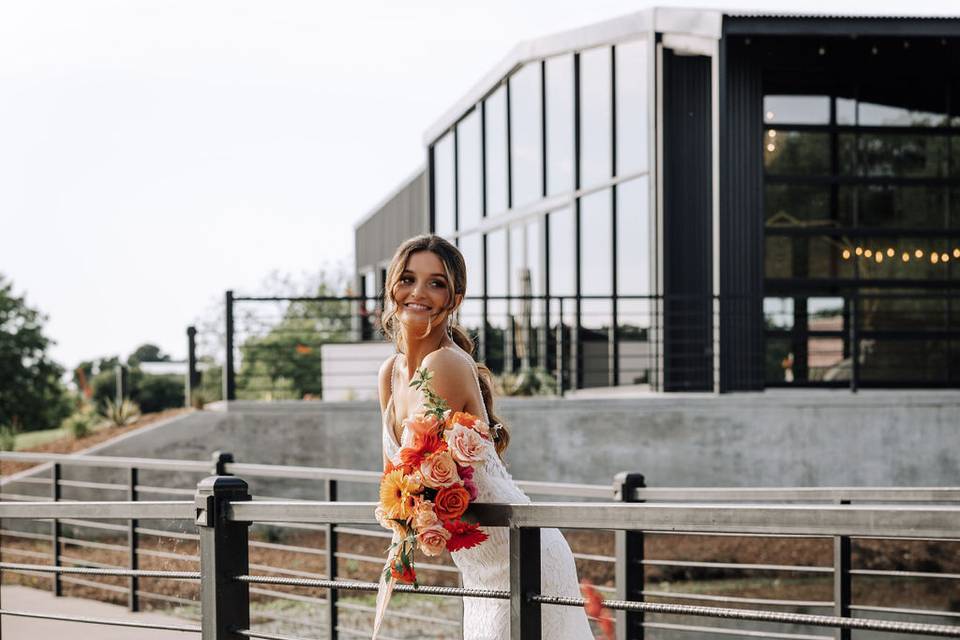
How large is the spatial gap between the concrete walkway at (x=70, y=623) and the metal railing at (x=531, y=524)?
3238 mm

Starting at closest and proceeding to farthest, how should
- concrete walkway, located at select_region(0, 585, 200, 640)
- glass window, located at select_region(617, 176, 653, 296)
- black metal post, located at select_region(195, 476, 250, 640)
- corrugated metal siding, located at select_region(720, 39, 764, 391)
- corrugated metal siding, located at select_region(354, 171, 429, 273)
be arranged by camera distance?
1. black metal post, located at select_region(195, 476, 250, 640)
2. concrete walkway, located at select_region(0, 585, 200, 640)
3. corrugated metal siding, located at select_region(720, 39, 764, 391)
4. glass window, located at select_region(617, 176, 653, 296)
5. corrugated metal siding, located at select_region(354, 171, 429, 273)

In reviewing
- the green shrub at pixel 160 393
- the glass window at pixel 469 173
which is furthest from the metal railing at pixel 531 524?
the green shrub at pixel 160 393

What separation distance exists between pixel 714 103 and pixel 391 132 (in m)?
19.1

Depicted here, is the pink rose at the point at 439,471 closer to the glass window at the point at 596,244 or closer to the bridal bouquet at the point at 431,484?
the bridal bouquet at the point at 431,484

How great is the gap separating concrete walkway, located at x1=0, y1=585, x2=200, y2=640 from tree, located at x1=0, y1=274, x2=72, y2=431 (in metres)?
25.4

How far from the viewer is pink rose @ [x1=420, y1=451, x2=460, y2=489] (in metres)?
3.29

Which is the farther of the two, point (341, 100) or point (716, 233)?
point (341, 100)

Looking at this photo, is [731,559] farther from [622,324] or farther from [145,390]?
[145,390]

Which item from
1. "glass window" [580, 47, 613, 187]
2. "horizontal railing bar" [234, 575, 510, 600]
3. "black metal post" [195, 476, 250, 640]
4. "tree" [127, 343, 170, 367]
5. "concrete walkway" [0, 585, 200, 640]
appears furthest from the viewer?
"tree" [127, 343, 170, 367]

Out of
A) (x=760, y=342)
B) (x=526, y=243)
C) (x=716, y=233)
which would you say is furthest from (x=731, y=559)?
(x=526, y=243)

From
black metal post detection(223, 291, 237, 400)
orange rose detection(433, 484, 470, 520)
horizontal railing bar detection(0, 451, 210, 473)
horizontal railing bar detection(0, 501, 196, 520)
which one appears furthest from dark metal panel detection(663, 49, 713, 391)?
orange rose detection(433, 484, 470, 520)

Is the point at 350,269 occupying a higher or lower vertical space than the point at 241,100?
lower

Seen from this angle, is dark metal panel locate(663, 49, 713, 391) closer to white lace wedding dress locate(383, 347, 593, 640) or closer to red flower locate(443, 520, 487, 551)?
white lace wedding dress locate(383, 347, 593, 640)

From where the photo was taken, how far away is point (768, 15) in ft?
43.4
